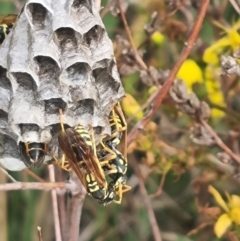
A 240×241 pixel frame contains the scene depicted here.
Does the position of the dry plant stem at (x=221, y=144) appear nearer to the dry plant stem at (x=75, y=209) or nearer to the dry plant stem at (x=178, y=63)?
the dry plant stem at (x=178, y=63)

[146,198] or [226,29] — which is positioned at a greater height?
[226,29]

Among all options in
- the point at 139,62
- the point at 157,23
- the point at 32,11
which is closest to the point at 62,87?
the point at 32,11

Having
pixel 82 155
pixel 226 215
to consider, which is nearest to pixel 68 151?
pixel 82 155

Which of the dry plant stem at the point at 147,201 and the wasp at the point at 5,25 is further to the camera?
the dry plant stem at the point at 147,201

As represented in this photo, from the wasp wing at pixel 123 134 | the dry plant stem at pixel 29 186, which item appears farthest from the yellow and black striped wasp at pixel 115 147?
the dry plant stem at pixel 29 186

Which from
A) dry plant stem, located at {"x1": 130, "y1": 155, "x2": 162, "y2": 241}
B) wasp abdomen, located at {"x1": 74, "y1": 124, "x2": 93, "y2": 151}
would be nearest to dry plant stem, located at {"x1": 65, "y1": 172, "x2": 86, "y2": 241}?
wasp abdomen, located at {"x1": 74, "y1": 124, "x2": 93, "y2": 151}

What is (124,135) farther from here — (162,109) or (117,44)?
(162,109)
